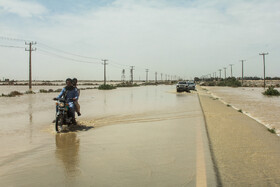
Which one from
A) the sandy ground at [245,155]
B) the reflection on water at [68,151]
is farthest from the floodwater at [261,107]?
the reflection on water at [68,151]

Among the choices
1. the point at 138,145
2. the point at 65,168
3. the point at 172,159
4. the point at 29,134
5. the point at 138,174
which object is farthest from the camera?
the point at 29,134

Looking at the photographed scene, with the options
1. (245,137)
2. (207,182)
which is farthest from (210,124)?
(207,182)

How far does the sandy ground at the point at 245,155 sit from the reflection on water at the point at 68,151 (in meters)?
2.77

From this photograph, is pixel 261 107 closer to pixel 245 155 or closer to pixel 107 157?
pixel 245 155

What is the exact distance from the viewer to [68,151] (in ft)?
20.4

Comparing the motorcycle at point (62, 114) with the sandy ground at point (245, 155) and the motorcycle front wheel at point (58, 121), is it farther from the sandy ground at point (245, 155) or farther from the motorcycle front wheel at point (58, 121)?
the sandy ground at point (245, 155)

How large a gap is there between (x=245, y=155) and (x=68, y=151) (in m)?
4.27

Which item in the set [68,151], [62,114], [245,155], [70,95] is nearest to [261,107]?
[245,155]

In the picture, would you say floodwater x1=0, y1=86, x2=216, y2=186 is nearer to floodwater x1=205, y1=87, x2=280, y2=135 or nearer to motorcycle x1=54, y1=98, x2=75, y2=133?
motorcycle x1=54, y1=98, x2=75, y2=133

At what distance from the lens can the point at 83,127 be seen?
31.8ft

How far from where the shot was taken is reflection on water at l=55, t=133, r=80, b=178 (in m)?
4.83

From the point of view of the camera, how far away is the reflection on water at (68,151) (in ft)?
15.9

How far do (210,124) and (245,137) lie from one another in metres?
2.55

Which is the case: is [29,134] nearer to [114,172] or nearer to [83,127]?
[83,127]
